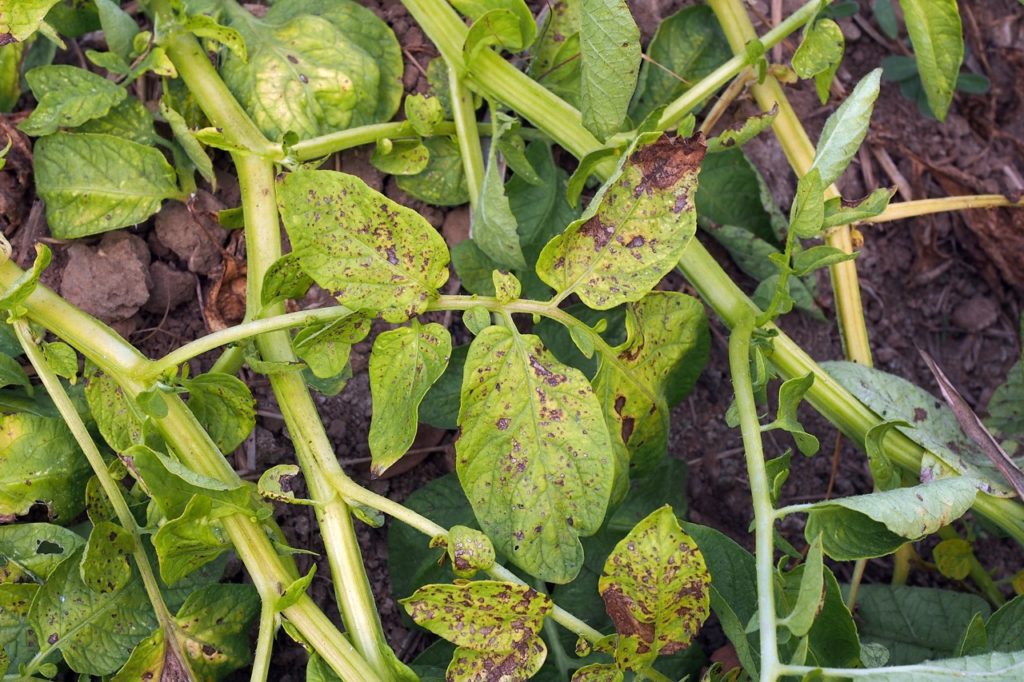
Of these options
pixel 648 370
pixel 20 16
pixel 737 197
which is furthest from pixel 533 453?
pixel 20 16

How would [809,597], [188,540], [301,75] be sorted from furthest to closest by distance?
[301,75]
[188,540]
[809,597]

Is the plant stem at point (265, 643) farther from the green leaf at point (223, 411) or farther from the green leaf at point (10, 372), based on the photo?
the green leaf at point (10, 372)

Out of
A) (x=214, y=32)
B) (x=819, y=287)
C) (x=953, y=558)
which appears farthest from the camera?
(x=819, y=287)

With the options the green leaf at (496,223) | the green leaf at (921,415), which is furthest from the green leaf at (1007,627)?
the green leaf at (496,223)

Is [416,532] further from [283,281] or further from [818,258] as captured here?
[818,258]

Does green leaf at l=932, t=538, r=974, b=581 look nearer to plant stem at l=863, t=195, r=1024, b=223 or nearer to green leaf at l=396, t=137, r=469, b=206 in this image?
plant stem at l=863, t=195, r=1024, b=223

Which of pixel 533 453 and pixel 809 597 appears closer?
pixel 809 597

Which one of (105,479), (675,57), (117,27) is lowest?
(105,479)

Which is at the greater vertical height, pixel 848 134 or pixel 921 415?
pixel 848 134
